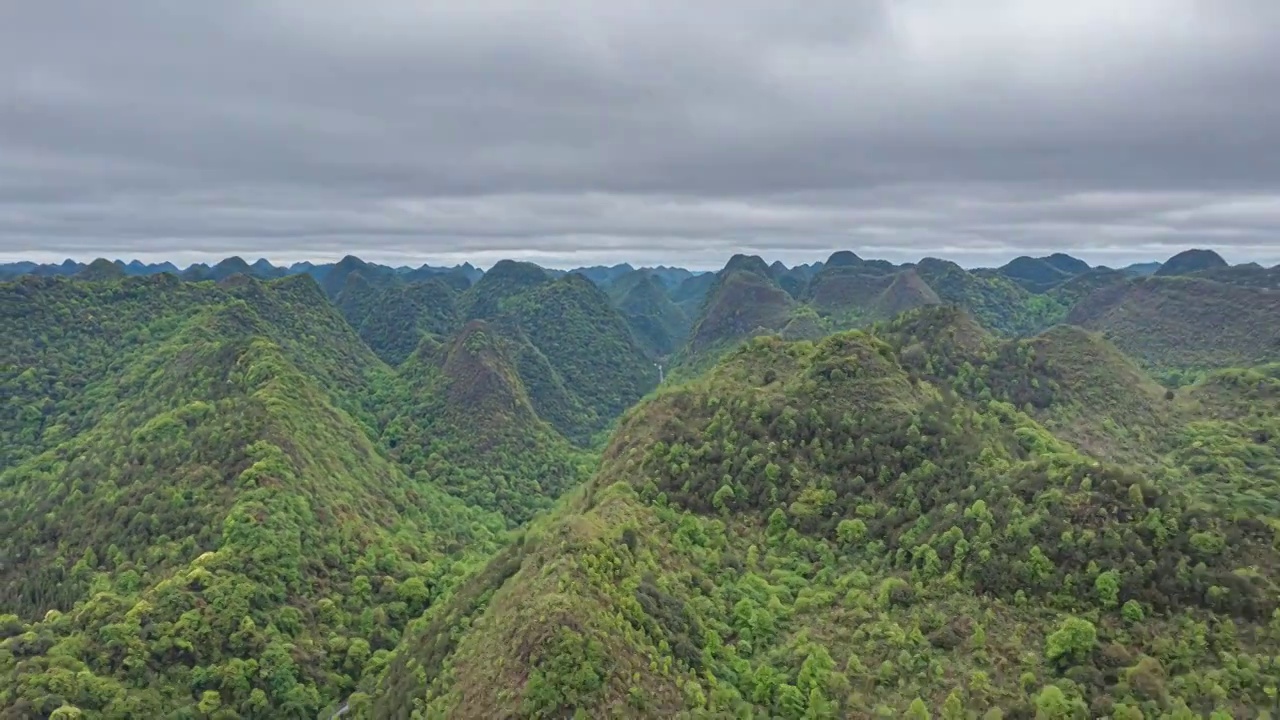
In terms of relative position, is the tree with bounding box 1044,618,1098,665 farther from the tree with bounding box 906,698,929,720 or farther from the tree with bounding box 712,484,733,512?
the tree with bounding box 712,484,733,512

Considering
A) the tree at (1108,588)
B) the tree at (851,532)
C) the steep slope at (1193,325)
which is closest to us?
the tree at (1108,588)

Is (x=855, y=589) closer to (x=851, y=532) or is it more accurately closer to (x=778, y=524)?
(x=851, y=532)

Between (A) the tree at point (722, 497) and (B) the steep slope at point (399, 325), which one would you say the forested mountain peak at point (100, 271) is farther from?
(A) the tree at point (722, 497)

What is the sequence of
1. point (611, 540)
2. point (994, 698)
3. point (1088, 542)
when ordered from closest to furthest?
point (994, 698), point (1088, 542), point (611, 540)

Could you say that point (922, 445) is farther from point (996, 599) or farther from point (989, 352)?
point (989, 352)

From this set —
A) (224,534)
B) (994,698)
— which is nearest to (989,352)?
(994,698)

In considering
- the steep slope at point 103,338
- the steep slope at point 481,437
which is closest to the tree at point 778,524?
the steep slope at point 481,437

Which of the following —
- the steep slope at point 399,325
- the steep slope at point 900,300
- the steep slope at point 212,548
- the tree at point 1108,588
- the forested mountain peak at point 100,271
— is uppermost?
the forested mountain peak at point 100,271
